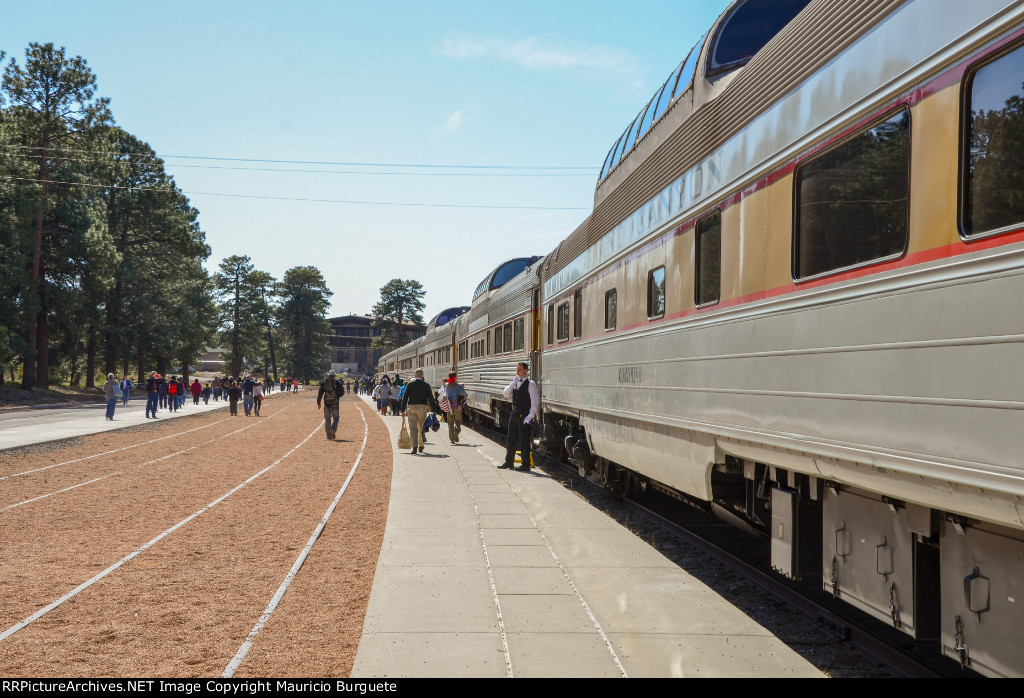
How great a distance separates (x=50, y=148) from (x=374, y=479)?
4347 centimetres

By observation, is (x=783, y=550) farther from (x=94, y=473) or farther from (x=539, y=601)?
(x=94, y=473)

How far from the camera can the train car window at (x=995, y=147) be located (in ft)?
11.0

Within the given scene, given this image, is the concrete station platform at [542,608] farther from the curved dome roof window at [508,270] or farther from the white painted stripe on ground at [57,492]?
the curved dome roof window at [508,270]

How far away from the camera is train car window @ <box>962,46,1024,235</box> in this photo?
334 centimetres

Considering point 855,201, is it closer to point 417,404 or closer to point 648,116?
point 648,116

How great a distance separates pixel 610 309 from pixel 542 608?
4468mm

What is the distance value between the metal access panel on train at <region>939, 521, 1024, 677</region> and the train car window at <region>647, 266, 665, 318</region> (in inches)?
166

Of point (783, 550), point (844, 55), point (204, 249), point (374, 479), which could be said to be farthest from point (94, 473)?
point (204, 249)

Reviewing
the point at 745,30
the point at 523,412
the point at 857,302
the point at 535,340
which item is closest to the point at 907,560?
the point at 857,302

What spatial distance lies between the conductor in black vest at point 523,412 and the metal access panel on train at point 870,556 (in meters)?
9.65

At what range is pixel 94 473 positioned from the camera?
15.4 meters

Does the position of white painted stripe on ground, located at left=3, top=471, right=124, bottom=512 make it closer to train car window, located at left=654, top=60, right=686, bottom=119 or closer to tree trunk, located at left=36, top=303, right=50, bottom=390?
train car window, located at left=654, top=60, right=686, bottom=119

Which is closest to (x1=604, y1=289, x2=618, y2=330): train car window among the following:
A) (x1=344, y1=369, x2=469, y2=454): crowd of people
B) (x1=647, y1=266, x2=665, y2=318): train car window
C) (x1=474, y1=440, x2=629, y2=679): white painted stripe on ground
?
(x1=647, y1=266, x2=665, y2=318): train car window

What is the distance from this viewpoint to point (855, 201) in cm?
459
